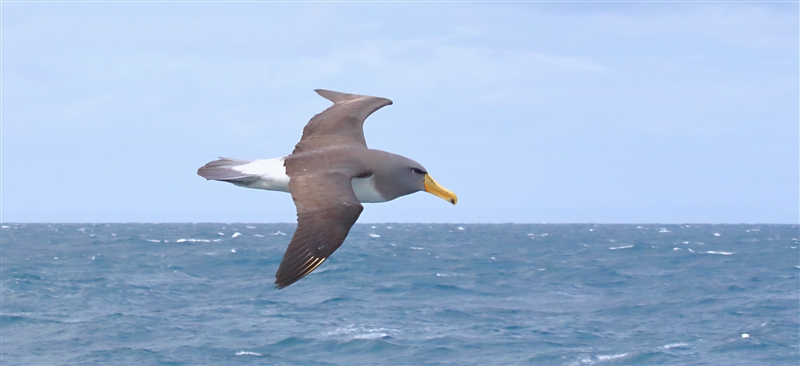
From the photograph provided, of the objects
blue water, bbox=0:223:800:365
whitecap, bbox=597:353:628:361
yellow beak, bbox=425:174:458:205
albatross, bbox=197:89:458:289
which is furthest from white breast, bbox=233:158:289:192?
whitecap, bbox=597:353:628:361

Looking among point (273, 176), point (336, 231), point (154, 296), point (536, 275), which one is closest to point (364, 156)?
point (273, 176)

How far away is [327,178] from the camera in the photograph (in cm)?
789

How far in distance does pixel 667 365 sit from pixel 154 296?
20310 millimetres

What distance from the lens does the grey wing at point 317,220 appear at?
6.84 meters

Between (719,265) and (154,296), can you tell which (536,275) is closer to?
(719,265)

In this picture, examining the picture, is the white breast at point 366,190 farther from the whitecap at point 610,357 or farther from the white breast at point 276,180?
the whitecap at point 610,357

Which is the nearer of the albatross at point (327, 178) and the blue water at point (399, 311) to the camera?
the albatross at point (327, 178)

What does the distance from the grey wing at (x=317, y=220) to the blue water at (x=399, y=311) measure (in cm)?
1795

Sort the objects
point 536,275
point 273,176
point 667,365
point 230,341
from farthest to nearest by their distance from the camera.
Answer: point 536,275
point 230,341
point 667,365
point 273,176

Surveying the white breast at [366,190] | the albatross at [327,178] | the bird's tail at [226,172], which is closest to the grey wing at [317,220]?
the albatross at [327,178]

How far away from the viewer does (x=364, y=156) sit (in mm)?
8477

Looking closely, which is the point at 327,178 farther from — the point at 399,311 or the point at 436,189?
the point at 399,311

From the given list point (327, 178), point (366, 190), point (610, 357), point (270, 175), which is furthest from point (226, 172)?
point (610, 357)

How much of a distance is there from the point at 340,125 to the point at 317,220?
2476mm
